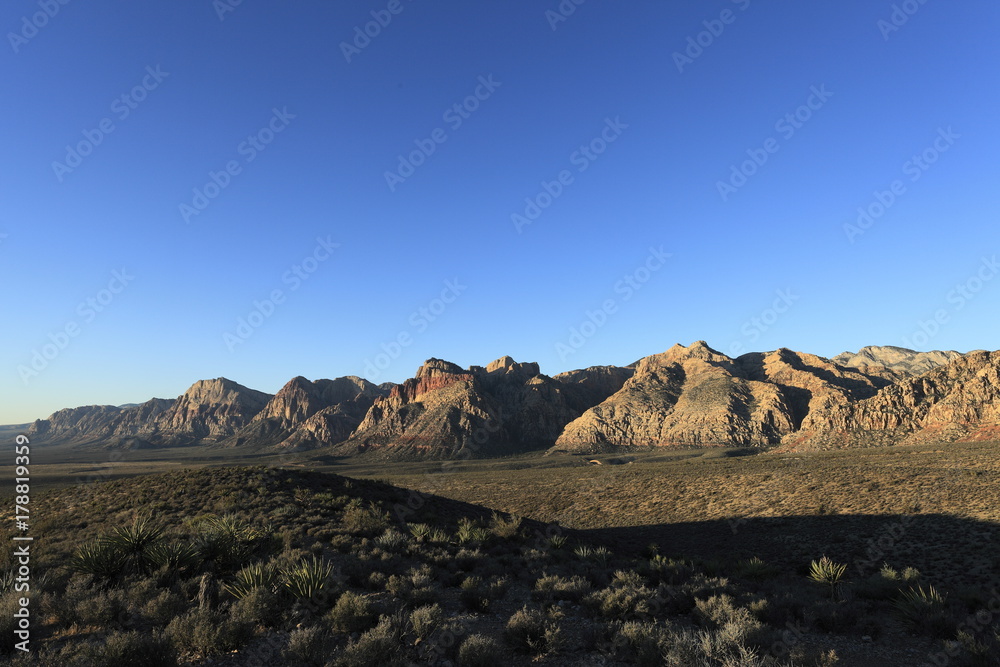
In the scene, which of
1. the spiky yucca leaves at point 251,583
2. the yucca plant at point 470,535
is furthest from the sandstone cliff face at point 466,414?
the spiky yucca leaves at point 251,583

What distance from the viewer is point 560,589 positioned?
10.6m

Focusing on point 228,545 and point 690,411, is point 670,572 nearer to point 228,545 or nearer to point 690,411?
point 228,545

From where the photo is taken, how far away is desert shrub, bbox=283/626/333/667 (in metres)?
6.82

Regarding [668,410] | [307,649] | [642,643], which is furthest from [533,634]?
[668,410]

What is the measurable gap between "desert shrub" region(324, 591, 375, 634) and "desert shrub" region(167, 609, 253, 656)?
136cm

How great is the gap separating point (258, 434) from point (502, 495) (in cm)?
17574

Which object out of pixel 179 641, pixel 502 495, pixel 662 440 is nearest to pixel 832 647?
pixel 179 641

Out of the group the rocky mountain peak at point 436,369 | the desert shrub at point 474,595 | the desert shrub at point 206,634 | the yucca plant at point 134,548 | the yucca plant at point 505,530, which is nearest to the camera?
the desert shrub at point 206,634

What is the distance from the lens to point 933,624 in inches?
362

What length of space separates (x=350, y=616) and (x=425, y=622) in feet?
4.63

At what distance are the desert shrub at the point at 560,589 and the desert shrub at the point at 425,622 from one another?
3.17 m

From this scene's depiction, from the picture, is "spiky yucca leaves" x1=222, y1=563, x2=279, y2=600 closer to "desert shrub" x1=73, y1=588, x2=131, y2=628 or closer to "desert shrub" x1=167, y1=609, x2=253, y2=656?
"desert shrub" x1=167, y1=609, x2=253, y2=656

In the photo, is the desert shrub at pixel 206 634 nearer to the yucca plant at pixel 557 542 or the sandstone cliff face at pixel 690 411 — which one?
the yucca plant at pixel 557 542

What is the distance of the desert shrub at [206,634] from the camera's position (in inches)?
276
